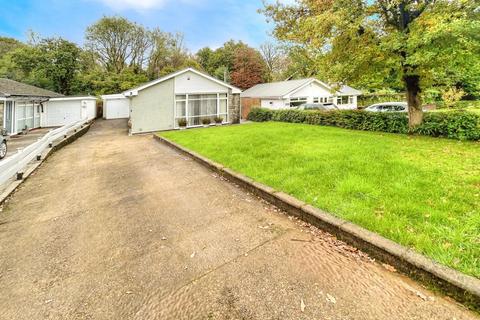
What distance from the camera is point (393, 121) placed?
1248 cm

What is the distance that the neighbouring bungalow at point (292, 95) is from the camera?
2506 cm

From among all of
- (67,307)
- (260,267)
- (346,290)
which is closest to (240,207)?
(260,267)

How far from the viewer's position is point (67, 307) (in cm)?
245

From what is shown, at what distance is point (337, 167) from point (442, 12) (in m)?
7.99

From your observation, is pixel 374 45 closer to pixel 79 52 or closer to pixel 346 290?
pixel 346 290

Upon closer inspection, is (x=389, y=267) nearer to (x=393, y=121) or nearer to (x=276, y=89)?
(x=393, y=121)

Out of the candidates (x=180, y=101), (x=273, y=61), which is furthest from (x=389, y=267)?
(x=273, y=61)

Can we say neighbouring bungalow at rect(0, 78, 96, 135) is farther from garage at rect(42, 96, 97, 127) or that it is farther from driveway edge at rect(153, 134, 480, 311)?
driveway edge at rect(153, 134, 480, 311)

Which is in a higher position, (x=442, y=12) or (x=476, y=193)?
(x=442, y=12)

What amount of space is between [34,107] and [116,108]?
11285mm

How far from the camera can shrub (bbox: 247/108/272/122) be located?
21.5 m

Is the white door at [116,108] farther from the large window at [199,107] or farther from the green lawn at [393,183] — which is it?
the green lawn at [393,183]

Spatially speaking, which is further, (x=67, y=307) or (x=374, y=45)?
(x=374, y=45)

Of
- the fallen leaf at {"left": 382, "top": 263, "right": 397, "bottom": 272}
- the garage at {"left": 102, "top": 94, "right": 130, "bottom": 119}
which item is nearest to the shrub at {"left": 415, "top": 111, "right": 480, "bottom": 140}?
the fallen leaf at {"left": 382, "top": 263, "right": 397, "bottom": 272}
